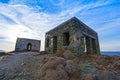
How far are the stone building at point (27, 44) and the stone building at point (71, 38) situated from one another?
12721 millimetres

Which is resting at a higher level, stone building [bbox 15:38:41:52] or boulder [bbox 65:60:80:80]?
stone building [bbox 15:38:41:52]

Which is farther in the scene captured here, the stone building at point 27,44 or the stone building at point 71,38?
the stone building at point 27,44

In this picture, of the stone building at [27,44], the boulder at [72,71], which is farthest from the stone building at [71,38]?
the stone building at [27,44]

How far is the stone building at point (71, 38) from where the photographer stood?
1248 cm

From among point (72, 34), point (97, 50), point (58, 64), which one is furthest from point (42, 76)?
point (97, 50)

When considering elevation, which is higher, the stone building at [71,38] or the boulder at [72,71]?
the stone building at [71,38]

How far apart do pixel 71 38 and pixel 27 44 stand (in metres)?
18.2

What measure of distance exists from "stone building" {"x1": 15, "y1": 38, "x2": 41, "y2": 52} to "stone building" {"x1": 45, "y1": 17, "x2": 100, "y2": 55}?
12721 millimetres

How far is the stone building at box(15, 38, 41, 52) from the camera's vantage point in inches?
1063

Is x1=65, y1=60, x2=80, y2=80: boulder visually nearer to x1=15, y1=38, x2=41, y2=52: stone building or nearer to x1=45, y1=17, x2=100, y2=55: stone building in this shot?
x1=45, y1=17, x2=100, y2=55: stone building

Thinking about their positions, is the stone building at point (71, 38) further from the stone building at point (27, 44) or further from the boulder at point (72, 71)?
the stone building at point (27, 44)

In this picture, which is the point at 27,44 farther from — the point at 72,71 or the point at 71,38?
the point at 72,71

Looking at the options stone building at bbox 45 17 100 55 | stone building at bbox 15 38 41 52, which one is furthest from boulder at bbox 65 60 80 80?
stone building at bbox 15 38 41 52

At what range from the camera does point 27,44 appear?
2828 centimetres
